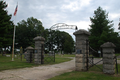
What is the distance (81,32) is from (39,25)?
158ft

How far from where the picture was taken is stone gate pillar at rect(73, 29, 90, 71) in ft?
26.6

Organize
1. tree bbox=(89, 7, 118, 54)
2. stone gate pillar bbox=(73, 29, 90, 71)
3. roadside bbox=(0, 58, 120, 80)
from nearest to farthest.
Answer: roadside bbox=(0, 58, 120, 80) → stone gate pillar bbox=(73, 29, 90, 71) → tree bbox=(89, 7, 118, 54)

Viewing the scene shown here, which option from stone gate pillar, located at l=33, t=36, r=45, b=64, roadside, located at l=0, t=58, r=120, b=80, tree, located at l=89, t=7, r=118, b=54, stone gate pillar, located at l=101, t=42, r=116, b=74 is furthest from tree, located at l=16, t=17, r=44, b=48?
stone gate pillar, located at l=101, t=42, r=116, b=74

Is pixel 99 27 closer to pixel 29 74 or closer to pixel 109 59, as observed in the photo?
pixel 109 59

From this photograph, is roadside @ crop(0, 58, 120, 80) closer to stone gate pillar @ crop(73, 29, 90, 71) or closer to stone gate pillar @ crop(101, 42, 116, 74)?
stone gate pillar @ crop(73, 29, 90, 71)

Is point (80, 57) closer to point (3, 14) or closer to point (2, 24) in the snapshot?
point (2, 24)

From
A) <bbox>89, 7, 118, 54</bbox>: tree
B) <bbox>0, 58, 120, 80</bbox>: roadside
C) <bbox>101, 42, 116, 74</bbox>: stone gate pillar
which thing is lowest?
<bbox>0, 58, 120, 80</bbox>: roadside

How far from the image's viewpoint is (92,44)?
26969mm

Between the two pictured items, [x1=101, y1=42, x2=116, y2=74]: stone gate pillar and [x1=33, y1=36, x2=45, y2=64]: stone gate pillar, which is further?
[x1=33, y1=36, x2=45, y2=64]: stone gate pillar

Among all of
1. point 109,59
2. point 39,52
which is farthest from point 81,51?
point 39,52

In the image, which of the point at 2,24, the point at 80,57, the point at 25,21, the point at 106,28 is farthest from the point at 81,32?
the point at 25,21

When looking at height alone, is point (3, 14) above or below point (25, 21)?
below

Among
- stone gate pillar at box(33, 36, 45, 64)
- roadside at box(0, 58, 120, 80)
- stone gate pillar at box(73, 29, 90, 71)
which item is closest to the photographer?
roadside at box(0, 58, 120, 80)

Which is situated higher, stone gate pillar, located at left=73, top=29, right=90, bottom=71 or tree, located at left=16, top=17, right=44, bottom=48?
tree, located at left=16, top=17, right=44, bottom=48
